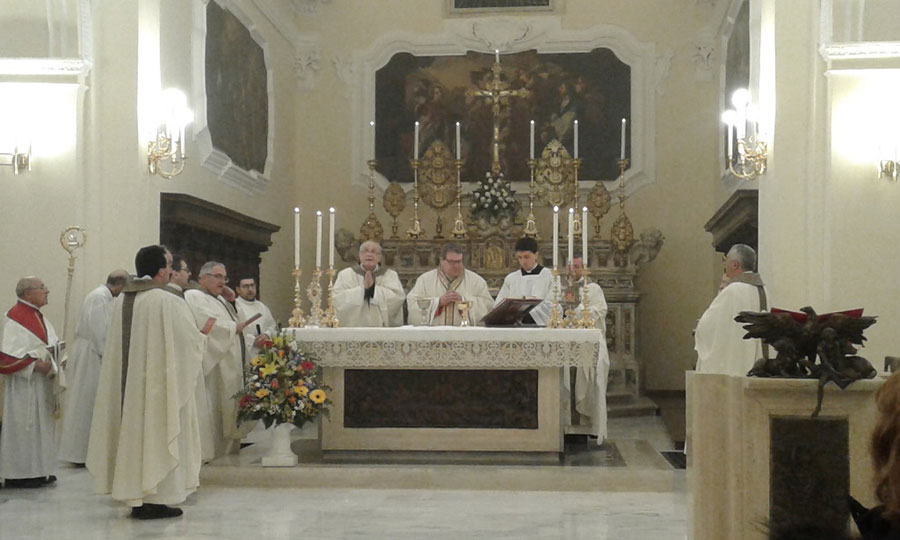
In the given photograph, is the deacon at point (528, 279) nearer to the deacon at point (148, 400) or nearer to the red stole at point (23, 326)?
the deacon at point (148, 400)

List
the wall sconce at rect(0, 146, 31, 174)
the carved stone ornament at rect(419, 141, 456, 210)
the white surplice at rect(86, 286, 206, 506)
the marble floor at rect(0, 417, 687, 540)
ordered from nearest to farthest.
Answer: the marble floor at rect(0, 417, 687, 540) → the white surplice at rect(86, 286, 206, 506) → the wall sconce at rect(0, 146, 31, 174) → the carved stone ornament at rect(419, 141, 456, 210)

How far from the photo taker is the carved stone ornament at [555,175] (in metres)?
14.3

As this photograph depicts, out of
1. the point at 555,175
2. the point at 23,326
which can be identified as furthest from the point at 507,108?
the point at 23,326

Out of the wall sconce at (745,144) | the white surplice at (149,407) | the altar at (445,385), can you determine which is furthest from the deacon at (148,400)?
the wall sconce at (745,144)

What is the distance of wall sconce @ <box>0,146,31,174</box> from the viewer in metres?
9.75

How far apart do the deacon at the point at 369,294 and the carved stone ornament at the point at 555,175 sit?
4.72m

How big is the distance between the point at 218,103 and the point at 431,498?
5.96 metres

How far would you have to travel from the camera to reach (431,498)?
7.87 meters

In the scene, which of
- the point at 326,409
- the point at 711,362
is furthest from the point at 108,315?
the point at 711,362

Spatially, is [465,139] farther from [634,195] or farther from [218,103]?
[218,103]

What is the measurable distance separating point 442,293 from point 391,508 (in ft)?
9.26

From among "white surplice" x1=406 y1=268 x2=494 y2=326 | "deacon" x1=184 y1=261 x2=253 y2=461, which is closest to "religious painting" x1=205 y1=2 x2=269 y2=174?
"deacon" x1=184 y1=261 x2=253 y2=461

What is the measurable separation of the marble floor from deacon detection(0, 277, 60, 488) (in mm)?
214

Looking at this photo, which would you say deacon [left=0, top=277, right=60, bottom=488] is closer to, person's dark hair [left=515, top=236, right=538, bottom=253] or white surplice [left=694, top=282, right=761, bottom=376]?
person's dark hair [left=515, top=236, right=538, bottom=253]
